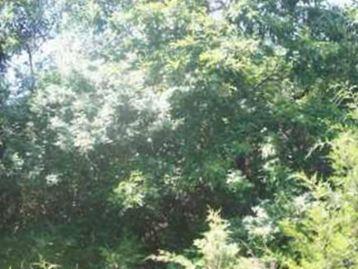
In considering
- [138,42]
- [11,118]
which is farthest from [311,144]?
[11,118]

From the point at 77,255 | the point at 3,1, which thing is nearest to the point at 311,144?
the point at 77,255

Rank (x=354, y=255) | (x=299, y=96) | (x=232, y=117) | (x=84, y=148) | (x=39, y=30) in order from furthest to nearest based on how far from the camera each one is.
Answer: (x=39, y=30)
(x=299, y=96)
(x=232, y=117)
(x=84, y=148)
(x=354, y=255)

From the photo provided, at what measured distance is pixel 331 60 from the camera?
941 cm

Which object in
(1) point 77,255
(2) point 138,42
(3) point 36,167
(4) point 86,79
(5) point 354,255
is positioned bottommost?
(5) point 354,255

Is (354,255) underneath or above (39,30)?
underneath

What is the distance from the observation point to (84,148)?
843cm

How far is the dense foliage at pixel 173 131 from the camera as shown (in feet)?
27.7

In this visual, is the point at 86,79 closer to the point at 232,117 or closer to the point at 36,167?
the point at 36,167

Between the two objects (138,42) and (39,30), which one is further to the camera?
(39,30)

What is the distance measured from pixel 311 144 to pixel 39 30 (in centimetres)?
523

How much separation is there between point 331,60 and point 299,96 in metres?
0.69

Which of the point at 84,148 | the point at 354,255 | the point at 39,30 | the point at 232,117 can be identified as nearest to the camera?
the point at 354,255

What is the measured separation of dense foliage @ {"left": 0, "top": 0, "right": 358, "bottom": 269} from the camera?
8.45m

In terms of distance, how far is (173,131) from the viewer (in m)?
8.89
